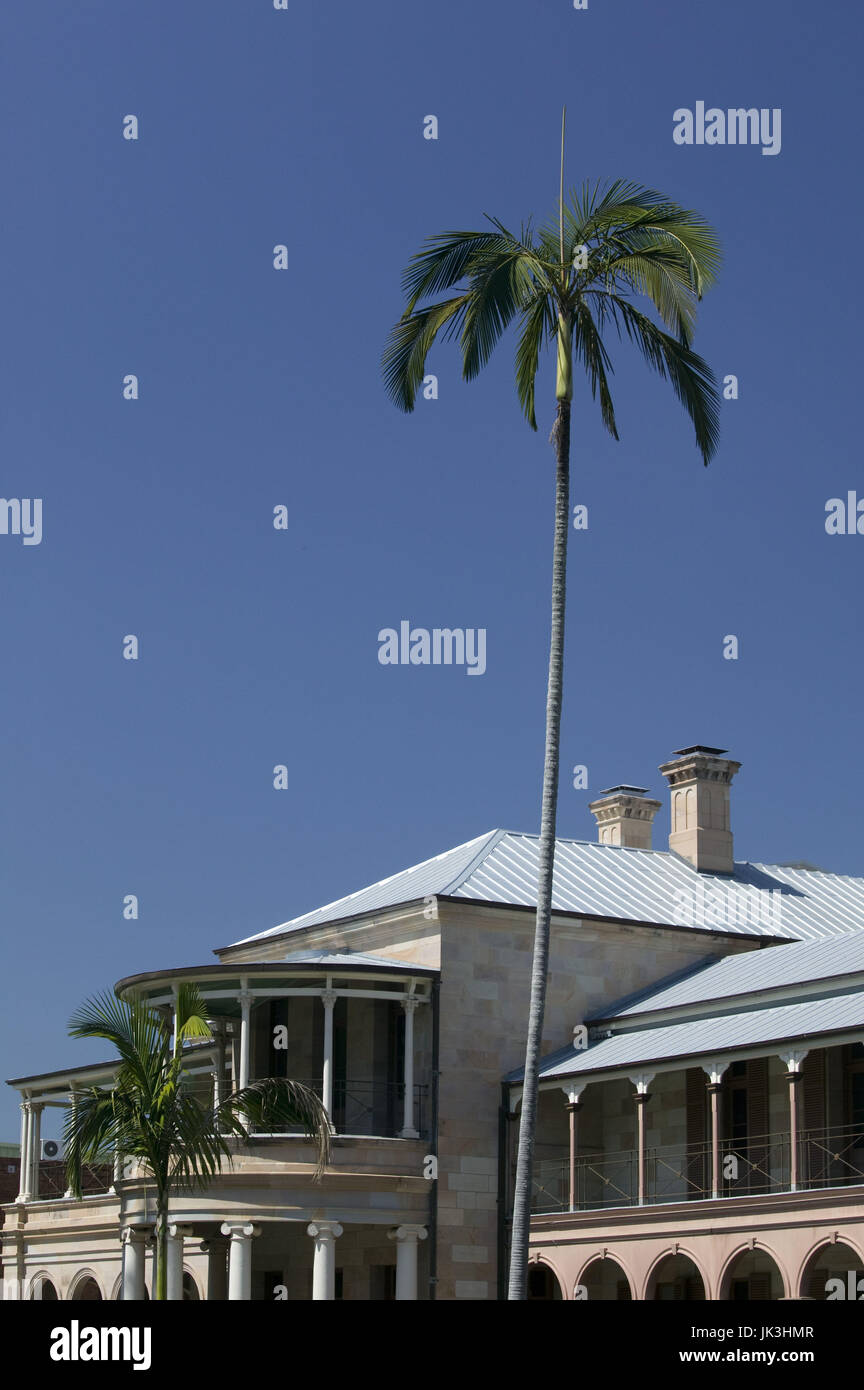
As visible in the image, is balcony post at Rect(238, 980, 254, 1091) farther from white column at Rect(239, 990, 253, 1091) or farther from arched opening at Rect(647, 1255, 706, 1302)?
arched opening at Rect(647, 1255, 706, 1302)

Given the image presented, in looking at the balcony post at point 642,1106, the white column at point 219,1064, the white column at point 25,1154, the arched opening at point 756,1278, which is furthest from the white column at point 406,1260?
the white column at point 25,1154

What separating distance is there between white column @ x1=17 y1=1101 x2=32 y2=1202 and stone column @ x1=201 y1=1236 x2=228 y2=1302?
7.14m

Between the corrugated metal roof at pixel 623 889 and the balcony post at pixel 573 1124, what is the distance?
430 cm

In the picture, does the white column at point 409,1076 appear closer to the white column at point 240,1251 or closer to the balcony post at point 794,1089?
the white column at point 240,1251

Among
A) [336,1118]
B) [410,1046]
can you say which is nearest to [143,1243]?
[336,1118]

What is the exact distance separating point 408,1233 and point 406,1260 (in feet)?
1.52

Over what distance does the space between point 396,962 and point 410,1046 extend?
2.41m

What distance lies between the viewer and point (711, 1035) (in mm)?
32125

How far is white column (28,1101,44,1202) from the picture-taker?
45031 mm

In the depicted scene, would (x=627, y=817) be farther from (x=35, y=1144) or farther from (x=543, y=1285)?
(x=35, y=1144)

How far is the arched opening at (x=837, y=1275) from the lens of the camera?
28.9 meters

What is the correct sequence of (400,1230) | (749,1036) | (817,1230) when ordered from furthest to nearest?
(400,1230)
(749,1036)
(817,1230)

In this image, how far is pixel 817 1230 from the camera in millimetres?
27906
